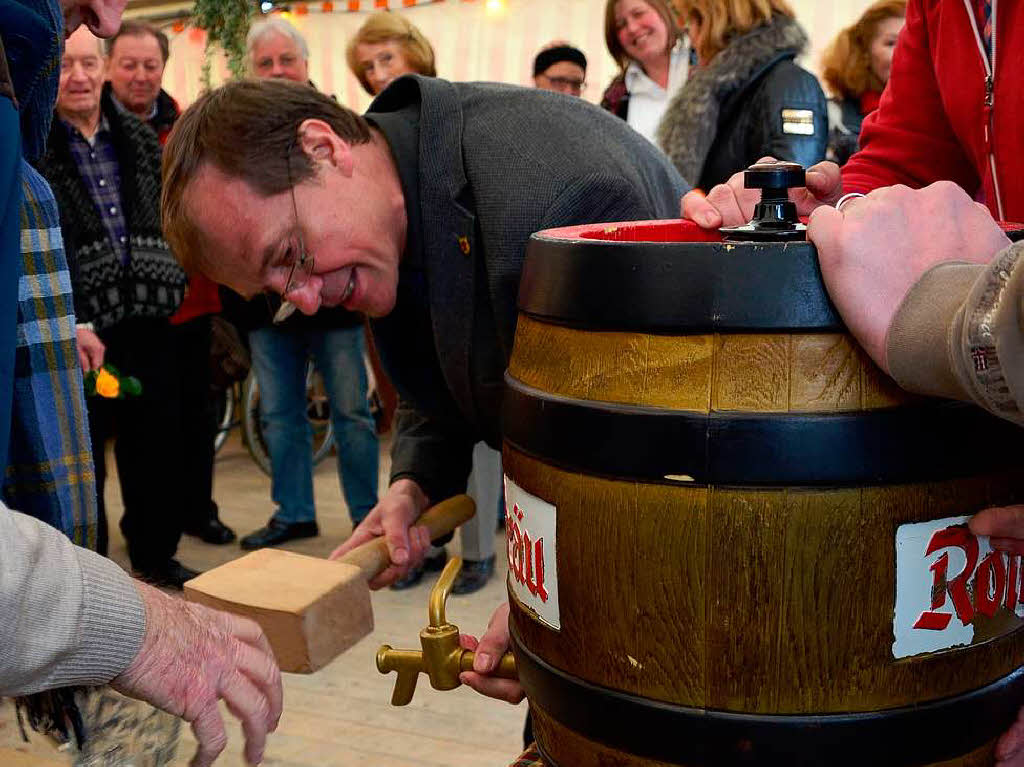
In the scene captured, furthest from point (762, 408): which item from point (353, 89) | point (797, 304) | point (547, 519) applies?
point (353, 89)

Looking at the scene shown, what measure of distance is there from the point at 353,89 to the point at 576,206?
5.53 meters

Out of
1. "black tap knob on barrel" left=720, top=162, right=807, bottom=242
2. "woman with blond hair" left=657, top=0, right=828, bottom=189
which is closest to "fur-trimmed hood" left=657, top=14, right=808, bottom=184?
"woman with blond hair" left=657, top=0, right=828, bottom=189

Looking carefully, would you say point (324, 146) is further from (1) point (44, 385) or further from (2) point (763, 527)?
(2) point (763, 527)

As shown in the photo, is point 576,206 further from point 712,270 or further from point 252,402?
point 252,402

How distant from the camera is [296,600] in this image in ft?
3.59

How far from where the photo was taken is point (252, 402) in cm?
500

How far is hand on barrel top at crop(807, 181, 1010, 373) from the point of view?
0.70m

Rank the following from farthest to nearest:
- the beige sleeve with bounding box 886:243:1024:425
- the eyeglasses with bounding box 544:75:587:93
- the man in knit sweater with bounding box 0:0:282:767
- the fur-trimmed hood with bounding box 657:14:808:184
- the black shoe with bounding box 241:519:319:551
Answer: the eyeglasses with bounding box 544:75:587:93, the black shoe with bounding box 241:519:319:551, the fur-trimmed hood with bounding box 657:14:808:184, the man in knit sweater with bounding box 0:0:282:767, the beige sleeve with bounding box 886:243:1024:425

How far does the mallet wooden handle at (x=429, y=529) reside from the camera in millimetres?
1319

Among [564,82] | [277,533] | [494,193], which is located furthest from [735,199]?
[564,82]

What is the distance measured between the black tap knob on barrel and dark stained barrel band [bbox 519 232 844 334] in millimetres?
115

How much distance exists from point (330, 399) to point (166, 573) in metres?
0.83

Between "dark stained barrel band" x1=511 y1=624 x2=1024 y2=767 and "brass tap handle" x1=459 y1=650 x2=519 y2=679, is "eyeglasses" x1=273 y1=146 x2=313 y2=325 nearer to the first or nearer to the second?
"brass tap handle" x1=459 y1=650 x2=519 y2=679

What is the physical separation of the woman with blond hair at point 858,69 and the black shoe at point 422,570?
1.86 meters
